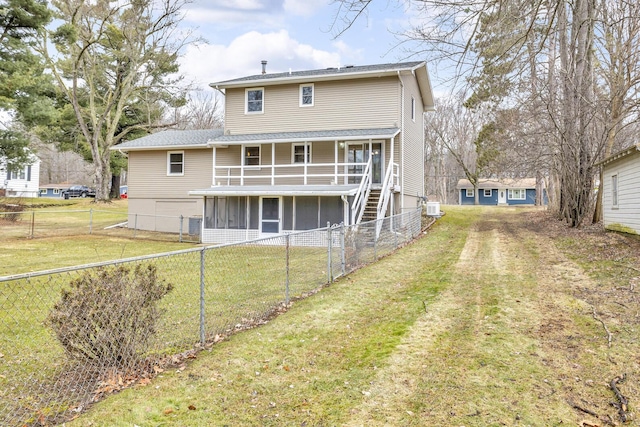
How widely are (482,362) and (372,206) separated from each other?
13.1 m

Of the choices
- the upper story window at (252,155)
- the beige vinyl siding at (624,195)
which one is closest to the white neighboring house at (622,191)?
the beige vinyl siding at (624,195)

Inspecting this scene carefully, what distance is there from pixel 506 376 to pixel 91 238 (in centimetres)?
1825

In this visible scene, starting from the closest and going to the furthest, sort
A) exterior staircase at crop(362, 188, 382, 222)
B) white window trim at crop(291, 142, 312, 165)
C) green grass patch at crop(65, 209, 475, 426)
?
green grass patch at crop(65, 209, 475, 426) → exterior staircase at crop(362, 188, 382, 222) → white window trim at crop(291, 142, 312, 165)

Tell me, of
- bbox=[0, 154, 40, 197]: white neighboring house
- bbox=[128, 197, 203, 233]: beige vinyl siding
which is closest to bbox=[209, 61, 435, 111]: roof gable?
bbox=[128, 197, 203, 233]: beige vinyl siding

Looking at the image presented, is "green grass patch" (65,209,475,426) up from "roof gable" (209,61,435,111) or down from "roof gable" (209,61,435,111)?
down

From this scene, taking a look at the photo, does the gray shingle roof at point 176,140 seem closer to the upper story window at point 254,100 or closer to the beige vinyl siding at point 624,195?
the upper story window at point 254,100

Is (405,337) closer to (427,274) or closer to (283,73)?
(427,274)

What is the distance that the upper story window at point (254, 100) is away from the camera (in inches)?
807

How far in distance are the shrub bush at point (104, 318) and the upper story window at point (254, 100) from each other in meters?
17.2

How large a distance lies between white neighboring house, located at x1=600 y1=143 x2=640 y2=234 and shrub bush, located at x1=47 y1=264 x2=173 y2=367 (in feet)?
42.2

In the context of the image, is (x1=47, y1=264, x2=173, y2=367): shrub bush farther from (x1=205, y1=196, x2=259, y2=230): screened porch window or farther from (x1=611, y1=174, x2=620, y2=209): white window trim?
(x1=611, y1=174, x2=620, y2=209): white window trim

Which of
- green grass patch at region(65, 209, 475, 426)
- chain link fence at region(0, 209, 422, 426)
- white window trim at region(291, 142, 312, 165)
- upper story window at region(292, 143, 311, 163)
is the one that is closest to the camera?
green grass patch at region(65, 209, 475, 426)

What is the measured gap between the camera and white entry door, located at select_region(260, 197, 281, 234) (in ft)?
59.4

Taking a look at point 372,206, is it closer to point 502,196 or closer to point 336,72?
point 336,72
